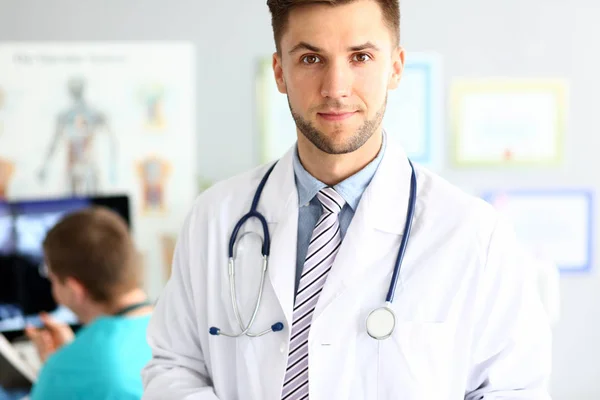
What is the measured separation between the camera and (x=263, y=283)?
3.95ft

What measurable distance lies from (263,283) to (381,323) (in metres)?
0.20

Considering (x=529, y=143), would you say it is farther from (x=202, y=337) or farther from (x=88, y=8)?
(x=202, y=337)

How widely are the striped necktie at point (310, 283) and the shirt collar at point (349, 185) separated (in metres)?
0.01

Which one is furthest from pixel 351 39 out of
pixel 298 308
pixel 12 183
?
pixel 12 183

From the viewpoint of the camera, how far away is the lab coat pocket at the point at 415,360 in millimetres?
1120

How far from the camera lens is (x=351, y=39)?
114cm

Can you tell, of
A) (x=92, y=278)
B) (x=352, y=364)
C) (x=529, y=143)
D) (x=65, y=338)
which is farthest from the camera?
(x=529, y=143)

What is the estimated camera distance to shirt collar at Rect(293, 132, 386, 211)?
1.23 metres

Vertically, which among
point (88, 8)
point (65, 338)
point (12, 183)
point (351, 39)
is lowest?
point (65, 338)

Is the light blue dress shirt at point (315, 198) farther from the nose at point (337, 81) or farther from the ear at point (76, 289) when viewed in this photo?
the ear at point (76, 289)

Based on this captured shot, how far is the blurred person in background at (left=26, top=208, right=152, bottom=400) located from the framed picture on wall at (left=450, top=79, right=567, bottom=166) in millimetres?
1318

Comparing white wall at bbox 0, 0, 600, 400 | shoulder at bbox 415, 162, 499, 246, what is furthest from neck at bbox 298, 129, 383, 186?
white wall at bbox 0, 0, 600, 400

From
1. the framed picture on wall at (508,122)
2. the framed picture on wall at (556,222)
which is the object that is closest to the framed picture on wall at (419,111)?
the framed picture on wall at (508,122)

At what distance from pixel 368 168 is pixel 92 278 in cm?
92
